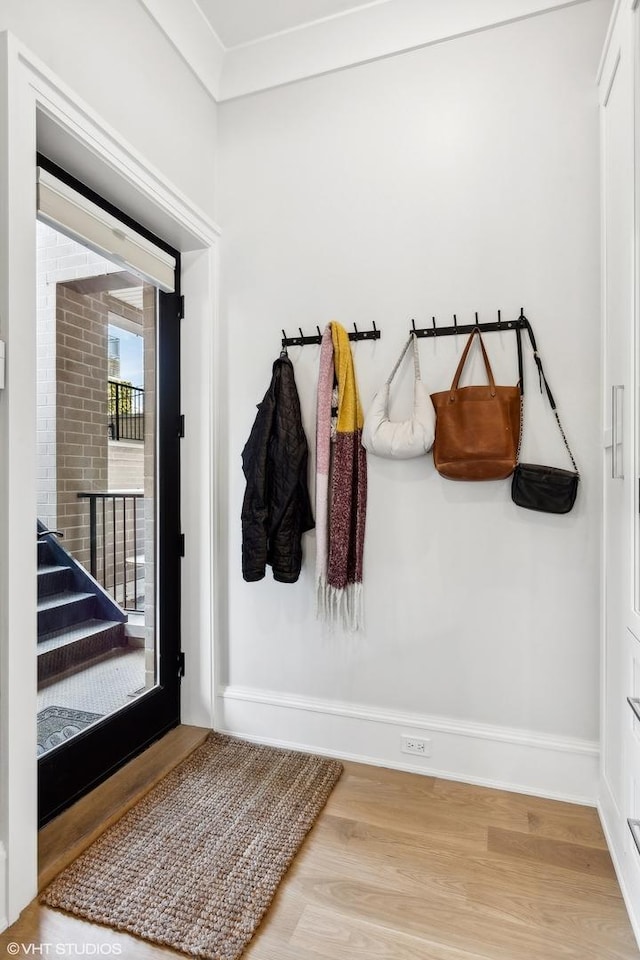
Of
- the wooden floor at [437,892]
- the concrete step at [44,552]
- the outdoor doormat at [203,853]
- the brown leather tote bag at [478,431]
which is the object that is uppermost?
the brown leather tote bag at [478,431]

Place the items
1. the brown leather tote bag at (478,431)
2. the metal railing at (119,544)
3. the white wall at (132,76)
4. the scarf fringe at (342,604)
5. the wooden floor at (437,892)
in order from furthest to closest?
the scarf fringe at (342,604), the metal railing at (119,544), the brown leather tote bag at (478,431), the white wall at (132,76), the wooden floor at (437,892)

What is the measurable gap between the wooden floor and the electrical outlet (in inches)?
6.2

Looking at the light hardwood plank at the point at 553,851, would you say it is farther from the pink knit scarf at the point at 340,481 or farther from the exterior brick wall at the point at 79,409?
the exterior brick wall at the point at 79,409

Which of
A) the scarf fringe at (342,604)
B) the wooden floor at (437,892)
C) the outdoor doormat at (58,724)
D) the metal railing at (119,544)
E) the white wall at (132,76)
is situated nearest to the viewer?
the wooden floor at (437,892)

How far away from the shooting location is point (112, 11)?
1.77 metres

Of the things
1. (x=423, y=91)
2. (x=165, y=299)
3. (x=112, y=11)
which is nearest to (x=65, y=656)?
(x=165, y=299)

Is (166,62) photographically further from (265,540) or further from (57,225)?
(265,540)

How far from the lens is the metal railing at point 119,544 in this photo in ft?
6.65

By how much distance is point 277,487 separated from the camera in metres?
2.16

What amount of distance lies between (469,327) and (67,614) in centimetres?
179

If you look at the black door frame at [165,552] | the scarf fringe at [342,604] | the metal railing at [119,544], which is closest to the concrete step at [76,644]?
the metal railing at [119,544]

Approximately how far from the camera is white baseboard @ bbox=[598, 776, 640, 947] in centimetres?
134

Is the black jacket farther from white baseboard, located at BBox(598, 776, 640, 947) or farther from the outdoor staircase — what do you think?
white baseboard, located at BBox(598, 776, 640, 947)

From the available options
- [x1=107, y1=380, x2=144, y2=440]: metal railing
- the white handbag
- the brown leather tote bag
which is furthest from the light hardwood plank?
[x1=107, y1=380, x2=144, y2=440]: metal railing
